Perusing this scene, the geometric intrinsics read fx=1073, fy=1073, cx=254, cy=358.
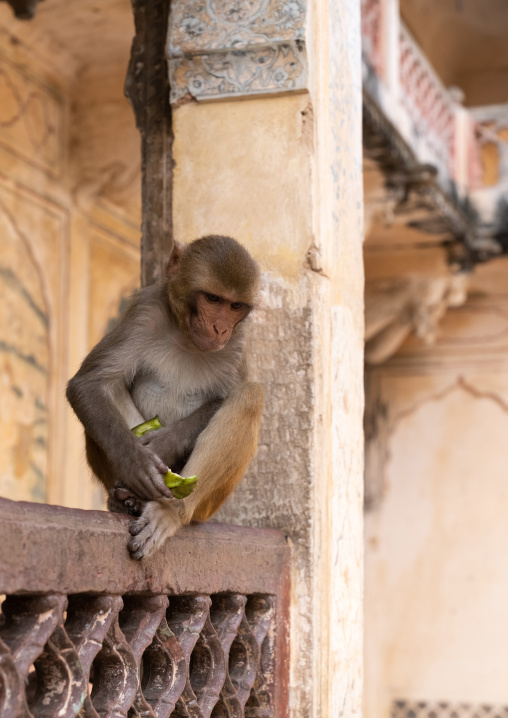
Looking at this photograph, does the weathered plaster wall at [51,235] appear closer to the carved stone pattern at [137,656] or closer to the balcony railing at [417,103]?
the balcony railing at [417,103]

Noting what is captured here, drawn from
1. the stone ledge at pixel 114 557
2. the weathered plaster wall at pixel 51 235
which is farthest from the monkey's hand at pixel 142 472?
the weathered plaster wall at pixel 51 235

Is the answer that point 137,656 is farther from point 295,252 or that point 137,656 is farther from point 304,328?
point 295,252

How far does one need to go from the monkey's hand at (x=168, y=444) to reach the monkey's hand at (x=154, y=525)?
0.26 m

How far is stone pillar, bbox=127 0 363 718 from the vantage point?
3021 millimetres

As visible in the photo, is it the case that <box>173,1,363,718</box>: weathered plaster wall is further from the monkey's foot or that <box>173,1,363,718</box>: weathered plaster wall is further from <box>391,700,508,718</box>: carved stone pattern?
<box>391,700,508,718</box>: carved stone pattern

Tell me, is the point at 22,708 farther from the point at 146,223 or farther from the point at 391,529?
the point at 391,529

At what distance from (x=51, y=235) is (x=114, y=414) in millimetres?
3772

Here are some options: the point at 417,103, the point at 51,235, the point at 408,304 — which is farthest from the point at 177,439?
the point at 408,304

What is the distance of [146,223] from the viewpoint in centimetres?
335

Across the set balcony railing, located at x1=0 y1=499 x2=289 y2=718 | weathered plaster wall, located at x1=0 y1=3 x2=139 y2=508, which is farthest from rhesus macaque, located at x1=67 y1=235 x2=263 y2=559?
weathered plaster wall, located at x1=0 y1=3 x2=139 y2=508

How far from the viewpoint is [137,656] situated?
212 centimetres

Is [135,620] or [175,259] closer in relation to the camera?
[135,620]

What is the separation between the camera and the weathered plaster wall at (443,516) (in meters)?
8.70

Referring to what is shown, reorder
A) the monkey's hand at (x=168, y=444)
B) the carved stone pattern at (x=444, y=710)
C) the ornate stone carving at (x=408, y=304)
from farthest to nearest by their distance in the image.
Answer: the carved stone pattern at (x=444, y=710) < the ornate stone carving at (x=408, y=304) < the monkey's hand at (x=168, y=444)
